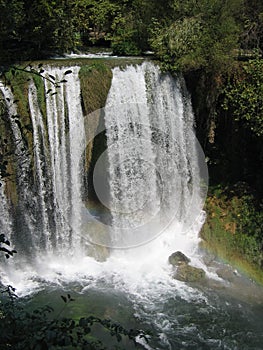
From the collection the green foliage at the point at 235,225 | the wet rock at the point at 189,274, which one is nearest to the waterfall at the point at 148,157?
the green foliage at the point at 235,225

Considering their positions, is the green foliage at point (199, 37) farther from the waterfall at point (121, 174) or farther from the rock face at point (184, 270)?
the rock face at point (184, 270)

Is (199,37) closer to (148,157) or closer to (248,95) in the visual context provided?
(248,95)

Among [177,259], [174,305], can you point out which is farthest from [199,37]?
[174,305]

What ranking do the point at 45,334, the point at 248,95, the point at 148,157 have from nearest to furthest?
the point at 45,334
the point at 248,95
the point at 148,157

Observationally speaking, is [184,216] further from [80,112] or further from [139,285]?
[80,112]

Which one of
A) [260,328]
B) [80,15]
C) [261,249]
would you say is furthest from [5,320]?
[80,15]

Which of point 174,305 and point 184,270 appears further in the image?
point 184,270
